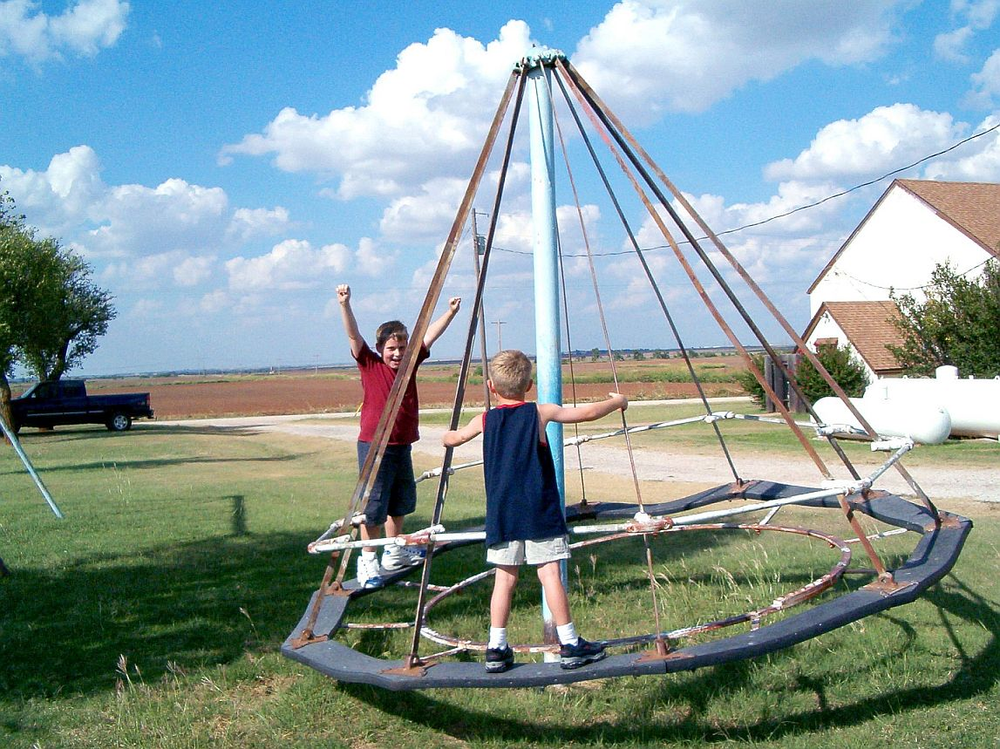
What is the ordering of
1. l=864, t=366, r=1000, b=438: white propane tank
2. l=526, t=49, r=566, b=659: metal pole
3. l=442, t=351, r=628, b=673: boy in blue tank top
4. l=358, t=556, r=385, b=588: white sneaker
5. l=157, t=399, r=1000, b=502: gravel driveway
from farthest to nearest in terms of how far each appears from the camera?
l=864, t=366, r=1000, b=438: white propane tank, l=157, t=399, r=1000, b=502: gravel driveway, l=358, t=556, r=385, b=588: white sneaker, l=526, t=49, r=566, b=659: metal pole, l=442, t=351, r=628, b=673: boy in blue tank top

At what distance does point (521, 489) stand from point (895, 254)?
28.9 meters

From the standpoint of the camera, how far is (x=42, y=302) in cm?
2809

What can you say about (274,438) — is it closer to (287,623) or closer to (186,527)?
(186,527)

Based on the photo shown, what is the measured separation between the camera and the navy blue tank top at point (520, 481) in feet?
12.0

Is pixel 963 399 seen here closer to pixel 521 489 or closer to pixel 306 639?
pixel 521 489

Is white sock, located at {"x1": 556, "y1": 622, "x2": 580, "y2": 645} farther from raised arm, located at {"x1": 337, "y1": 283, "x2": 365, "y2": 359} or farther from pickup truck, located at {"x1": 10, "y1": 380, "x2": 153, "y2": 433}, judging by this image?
pickup truck, located at {"x1": 10, "y1": 380, "x2": 153, "y2": 433}

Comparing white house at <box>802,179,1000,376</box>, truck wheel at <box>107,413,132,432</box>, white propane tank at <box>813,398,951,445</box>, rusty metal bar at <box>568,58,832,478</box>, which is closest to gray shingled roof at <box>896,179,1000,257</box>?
white house at <box>802,179,1000,376</box>

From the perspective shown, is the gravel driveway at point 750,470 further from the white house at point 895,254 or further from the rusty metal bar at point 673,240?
the white house at point 895,254

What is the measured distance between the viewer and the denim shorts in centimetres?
517

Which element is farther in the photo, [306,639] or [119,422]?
[119,422]

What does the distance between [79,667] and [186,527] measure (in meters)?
4.51

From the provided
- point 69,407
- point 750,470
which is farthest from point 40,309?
point 750,470

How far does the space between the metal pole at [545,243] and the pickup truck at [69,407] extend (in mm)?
31231

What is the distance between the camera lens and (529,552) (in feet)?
12.2
